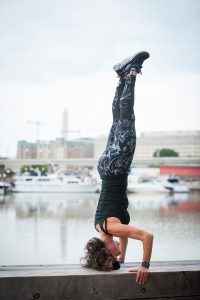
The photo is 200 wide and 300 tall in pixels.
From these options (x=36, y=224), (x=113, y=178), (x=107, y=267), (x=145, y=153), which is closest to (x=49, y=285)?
(x=107, y=267)

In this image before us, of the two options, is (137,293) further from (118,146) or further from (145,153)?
(145,153)

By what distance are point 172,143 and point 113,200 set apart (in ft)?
248

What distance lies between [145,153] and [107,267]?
7573 centimetres

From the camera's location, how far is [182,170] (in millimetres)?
49719

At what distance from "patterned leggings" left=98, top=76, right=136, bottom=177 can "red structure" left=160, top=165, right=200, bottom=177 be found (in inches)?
1804

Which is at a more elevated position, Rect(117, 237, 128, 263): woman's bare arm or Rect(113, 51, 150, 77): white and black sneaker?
Rect(113, 51, 150, 77): white and black sneaker

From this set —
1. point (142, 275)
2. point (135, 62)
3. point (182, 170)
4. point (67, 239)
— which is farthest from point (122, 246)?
point (182, 170)

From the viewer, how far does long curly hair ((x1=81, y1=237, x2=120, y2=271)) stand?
2.25 metres

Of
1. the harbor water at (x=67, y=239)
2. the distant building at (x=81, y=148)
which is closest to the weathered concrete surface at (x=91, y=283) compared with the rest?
the harbor water at (x=67, y=239)

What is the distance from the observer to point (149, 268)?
2398 millimetres

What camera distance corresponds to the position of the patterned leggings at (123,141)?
2.42 meters

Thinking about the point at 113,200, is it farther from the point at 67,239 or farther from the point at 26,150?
the point at 26,150

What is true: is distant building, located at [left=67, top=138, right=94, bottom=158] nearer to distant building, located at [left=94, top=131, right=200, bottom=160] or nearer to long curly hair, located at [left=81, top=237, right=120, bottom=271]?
distant building, located at [left=94, top=131, right=200, bottom=160]

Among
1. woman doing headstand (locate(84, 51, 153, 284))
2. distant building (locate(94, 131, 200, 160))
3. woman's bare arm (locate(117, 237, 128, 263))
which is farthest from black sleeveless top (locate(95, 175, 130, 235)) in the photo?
distant building (locate(94, 131, 200, 160))
